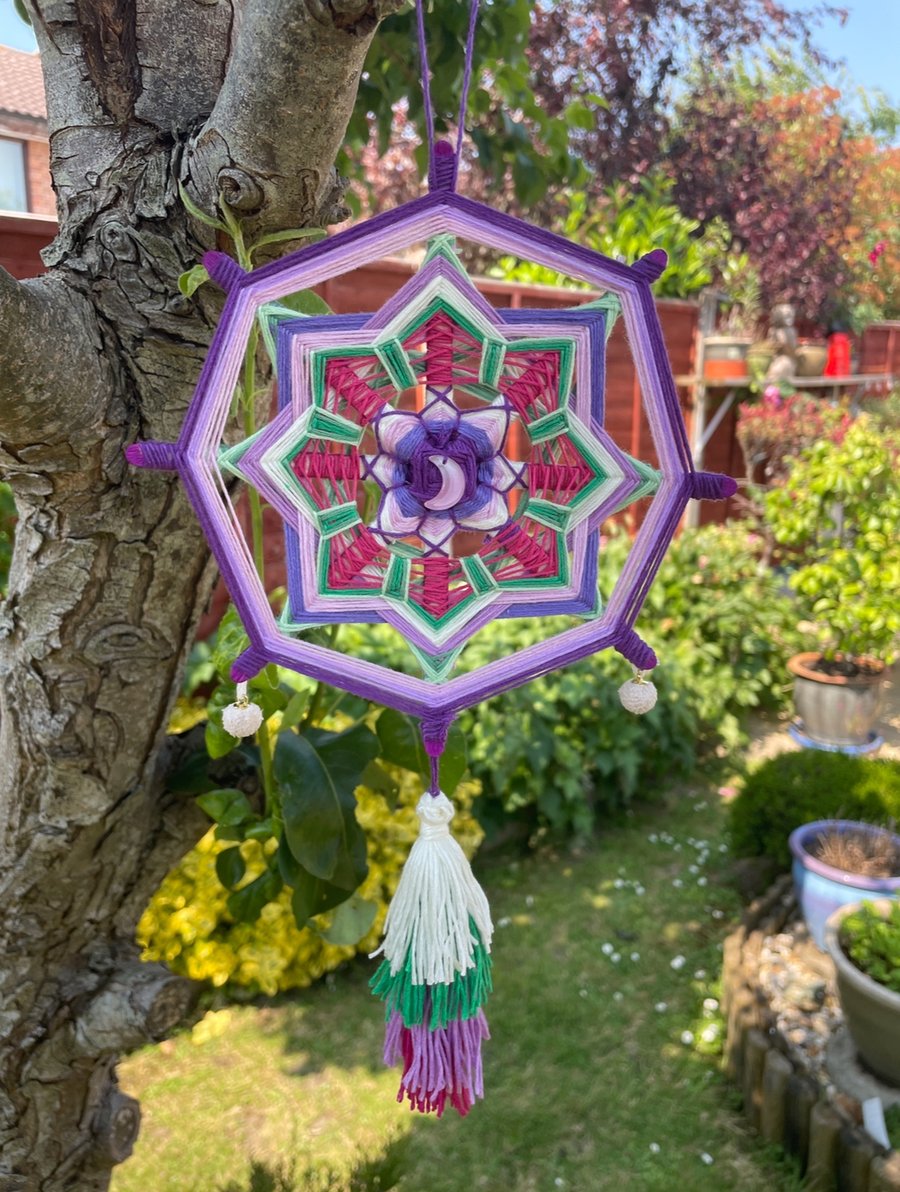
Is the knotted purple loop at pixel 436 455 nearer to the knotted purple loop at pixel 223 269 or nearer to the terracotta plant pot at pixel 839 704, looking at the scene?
the knotted purple loop at pixel 223 269

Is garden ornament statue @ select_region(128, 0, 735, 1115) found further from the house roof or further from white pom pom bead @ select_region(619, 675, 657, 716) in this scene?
the house roof

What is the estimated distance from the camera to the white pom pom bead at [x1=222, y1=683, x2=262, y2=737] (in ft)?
2.79

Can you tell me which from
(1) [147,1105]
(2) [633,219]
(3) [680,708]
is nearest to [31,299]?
(1) [147,1105]

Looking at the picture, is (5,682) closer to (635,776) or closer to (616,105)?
(635,776)

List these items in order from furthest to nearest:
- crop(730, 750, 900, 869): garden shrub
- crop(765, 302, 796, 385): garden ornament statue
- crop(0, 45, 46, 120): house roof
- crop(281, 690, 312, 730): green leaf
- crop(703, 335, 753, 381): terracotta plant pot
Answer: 1. crop(765, 302, 796, 385): garden ornament statue
2. crop(703, 335, 753, 381): terracotta plant pot
3. crop(730, 750, 900, 869): garden shrub
4. crop(0, 45, 46, 120): house roof
5. crop(281, 690, 312, 730): green leaf

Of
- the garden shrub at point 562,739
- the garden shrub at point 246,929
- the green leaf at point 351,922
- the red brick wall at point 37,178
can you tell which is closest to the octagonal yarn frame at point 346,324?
the green leaf at point 351,922

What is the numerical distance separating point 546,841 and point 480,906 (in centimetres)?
325

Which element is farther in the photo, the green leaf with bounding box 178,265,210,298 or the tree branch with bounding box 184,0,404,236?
the green leaf with bounding box 178,265,210,298

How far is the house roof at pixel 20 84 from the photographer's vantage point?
2.10m

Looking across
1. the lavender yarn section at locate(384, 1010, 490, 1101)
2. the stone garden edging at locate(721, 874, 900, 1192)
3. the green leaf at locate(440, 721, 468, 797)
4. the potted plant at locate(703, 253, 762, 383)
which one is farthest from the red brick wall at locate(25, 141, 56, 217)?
the potted plant at locate(703, 253, 762, 383)

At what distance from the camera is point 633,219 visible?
6699mm

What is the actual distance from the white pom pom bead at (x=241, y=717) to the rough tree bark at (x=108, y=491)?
343mm

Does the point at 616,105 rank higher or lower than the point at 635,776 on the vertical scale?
higher

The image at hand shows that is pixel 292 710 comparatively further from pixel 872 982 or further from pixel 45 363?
pixel 872 982
